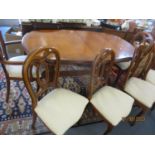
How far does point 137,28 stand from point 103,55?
1836mm

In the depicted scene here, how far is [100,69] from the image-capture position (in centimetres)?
158

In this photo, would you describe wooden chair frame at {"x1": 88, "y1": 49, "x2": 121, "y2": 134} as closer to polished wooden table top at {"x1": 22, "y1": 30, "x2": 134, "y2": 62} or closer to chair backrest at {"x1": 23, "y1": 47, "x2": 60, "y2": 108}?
polished wooden table top at {"x1": 22, "y1": 30, "x2": 134, "y2": 62}

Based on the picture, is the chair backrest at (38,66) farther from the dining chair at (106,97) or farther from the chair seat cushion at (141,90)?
the chair seat cushion at (141,90)

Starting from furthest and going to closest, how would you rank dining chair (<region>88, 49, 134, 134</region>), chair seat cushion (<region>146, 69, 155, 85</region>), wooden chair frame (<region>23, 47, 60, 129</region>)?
1. chair seat cushion (<region>146, 69, 155, 85</region>)
2. dining chair (<region>88, 49, 134, 134</region>)
3. wooden chair frame (<region>23, 47, 60, 129</region>)

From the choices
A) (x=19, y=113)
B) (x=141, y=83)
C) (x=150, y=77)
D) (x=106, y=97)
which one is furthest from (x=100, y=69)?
(x=19, y=113)

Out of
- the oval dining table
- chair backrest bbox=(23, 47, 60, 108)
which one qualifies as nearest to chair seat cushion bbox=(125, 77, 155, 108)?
the oval dining table

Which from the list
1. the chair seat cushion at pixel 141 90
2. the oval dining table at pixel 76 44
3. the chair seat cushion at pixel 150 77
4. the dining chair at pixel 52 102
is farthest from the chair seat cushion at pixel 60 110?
the chair seat cushion at pixel 150 77

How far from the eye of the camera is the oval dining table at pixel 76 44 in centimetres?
171

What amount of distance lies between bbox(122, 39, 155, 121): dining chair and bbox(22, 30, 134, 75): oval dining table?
145 millimetres

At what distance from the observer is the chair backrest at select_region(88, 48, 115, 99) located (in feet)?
4.69

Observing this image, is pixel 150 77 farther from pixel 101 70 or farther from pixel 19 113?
pixel 19 113
